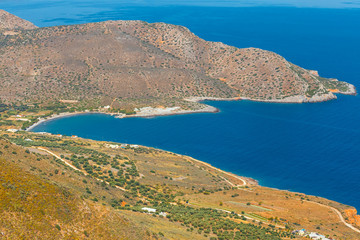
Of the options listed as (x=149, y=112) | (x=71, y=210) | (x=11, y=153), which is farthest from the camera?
(x=149, y=112)

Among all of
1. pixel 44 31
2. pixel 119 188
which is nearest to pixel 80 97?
pixel 44 31

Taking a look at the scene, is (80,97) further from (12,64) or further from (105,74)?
(12,64)

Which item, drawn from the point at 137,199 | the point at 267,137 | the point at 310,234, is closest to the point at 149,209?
the point at 137,199

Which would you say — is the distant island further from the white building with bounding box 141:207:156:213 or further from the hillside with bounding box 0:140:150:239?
the white building with bounding box 141:207:156:213

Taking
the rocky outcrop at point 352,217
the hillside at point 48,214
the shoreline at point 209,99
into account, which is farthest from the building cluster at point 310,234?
the shoreline at point 209,99

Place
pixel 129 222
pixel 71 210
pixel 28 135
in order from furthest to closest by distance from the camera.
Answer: pixel 28 135 → pixel 129 222 → pixel 71 210

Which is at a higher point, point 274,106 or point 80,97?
point 274,106

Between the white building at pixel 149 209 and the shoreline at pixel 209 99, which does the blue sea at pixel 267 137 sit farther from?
the white building at pixel 149 209

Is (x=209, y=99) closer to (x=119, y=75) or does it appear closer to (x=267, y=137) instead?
(x=119, y=75)

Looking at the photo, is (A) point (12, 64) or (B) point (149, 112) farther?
(A) point (12, 64)
